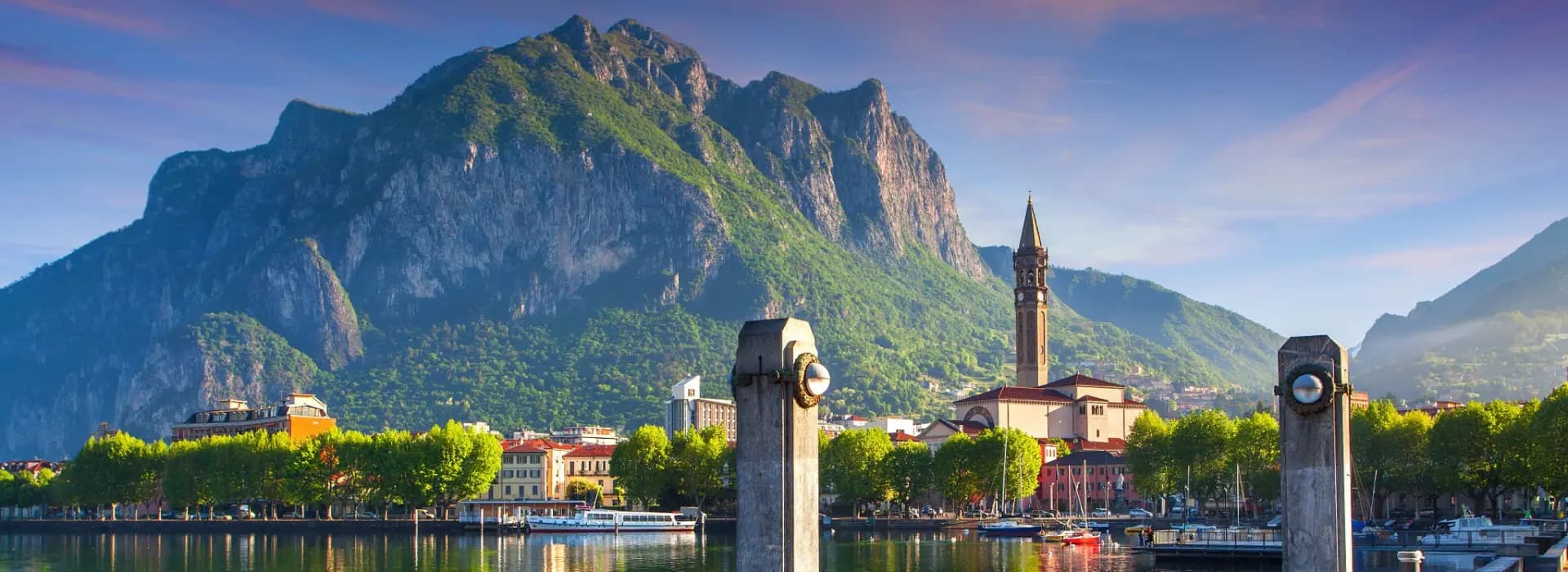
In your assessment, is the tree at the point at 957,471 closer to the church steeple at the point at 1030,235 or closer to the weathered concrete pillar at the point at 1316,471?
the church steeple at the point at 1030,235

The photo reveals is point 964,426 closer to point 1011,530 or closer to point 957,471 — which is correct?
point 957,471

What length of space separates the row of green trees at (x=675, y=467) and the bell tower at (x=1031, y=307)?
4176 cm

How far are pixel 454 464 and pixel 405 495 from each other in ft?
17.6

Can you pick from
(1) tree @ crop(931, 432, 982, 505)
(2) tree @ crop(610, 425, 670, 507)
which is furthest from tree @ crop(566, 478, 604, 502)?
(1) tree @ crop(931, 432, 982, 505)

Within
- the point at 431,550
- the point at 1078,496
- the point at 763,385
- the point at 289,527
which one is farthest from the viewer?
the point at 1078,496

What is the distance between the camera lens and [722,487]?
14812cm

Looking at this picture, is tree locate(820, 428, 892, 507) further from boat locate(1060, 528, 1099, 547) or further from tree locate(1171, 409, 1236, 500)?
boat locate(1060, 528, 1099, 547)

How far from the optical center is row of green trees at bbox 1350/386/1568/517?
8962 centimetres

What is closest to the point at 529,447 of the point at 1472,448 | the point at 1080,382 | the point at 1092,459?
the point at 1080,382

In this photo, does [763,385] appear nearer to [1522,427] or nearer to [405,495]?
[1522,427]

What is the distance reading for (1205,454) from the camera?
133 m

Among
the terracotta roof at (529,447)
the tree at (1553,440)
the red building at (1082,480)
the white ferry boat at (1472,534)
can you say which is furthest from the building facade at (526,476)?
the tree at (1553,440)

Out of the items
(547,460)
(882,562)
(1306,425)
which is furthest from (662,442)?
(1306,425)

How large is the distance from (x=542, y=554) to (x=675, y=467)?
47.6m
